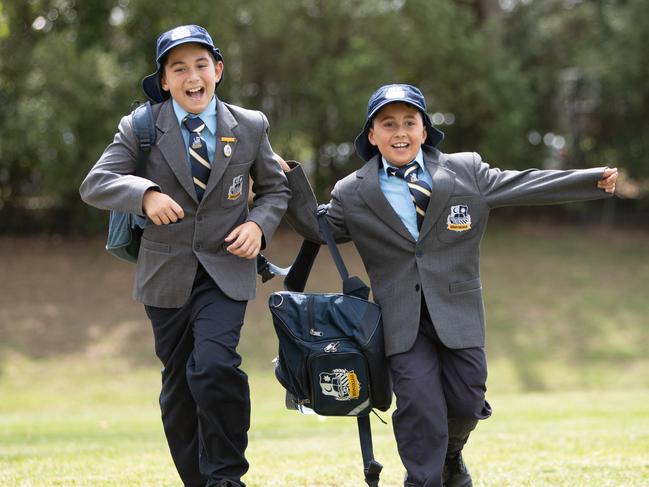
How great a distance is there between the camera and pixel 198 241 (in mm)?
4535

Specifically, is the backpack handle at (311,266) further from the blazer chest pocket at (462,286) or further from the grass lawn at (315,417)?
the grass lawn at (315,417)

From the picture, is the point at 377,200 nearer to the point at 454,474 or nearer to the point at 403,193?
the point at 403,193

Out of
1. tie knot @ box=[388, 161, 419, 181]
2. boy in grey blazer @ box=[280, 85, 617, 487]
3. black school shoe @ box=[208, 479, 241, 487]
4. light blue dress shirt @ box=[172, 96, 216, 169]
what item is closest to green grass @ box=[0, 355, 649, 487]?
black school shoe @ box=[208, 479, 241, 487]

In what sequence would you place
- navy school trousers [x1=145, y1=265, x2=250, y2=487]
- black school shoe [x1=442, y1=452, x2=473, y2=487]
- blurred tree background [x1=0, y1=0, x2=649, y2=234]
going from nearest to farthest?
navy school trousers [x1=145, y1=265, x2=250, y2=487] < black school shoe [x1=442, y1=452, x2=473, y2=487] < blurred tree background [x1=0, y1=0, x2=649, y2=234]

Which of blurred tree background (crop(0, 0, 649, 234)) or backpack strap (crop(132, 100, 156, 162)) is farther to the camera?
blurred tree background (crop(0, 0, 649, 234))

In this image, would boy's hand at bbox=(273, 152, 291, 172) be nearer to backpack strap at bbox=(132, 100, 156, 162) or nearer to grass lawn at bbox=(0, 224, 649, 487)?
backpack strap at bbox=(132, 100, 156, 162)

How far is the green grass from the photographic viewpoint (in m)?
5.41

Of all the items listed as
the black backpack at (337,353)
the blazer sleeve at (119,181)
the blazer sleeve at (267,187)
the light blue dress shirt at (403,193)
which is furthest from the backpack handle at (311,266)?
the blazer sleeve at (119,181)

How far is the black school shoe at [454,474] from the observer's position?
476cm

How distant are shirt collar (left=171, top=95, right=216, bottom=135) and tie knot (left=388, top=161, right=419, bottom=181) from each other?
82cm

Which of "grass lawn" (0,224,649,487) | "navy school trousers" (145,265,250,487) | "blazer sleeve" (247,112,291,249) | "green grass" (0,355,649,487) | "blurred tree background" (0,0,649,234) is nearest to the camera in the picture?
"navy school trousers" (145,265,250,487)

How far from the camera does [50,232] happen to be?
1959 cm

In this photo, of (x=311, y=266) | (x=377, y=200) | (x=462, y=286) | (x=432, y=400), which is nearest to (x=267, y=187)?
(x=311, y=266)

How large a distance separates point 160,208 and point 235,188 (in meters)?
0.44
